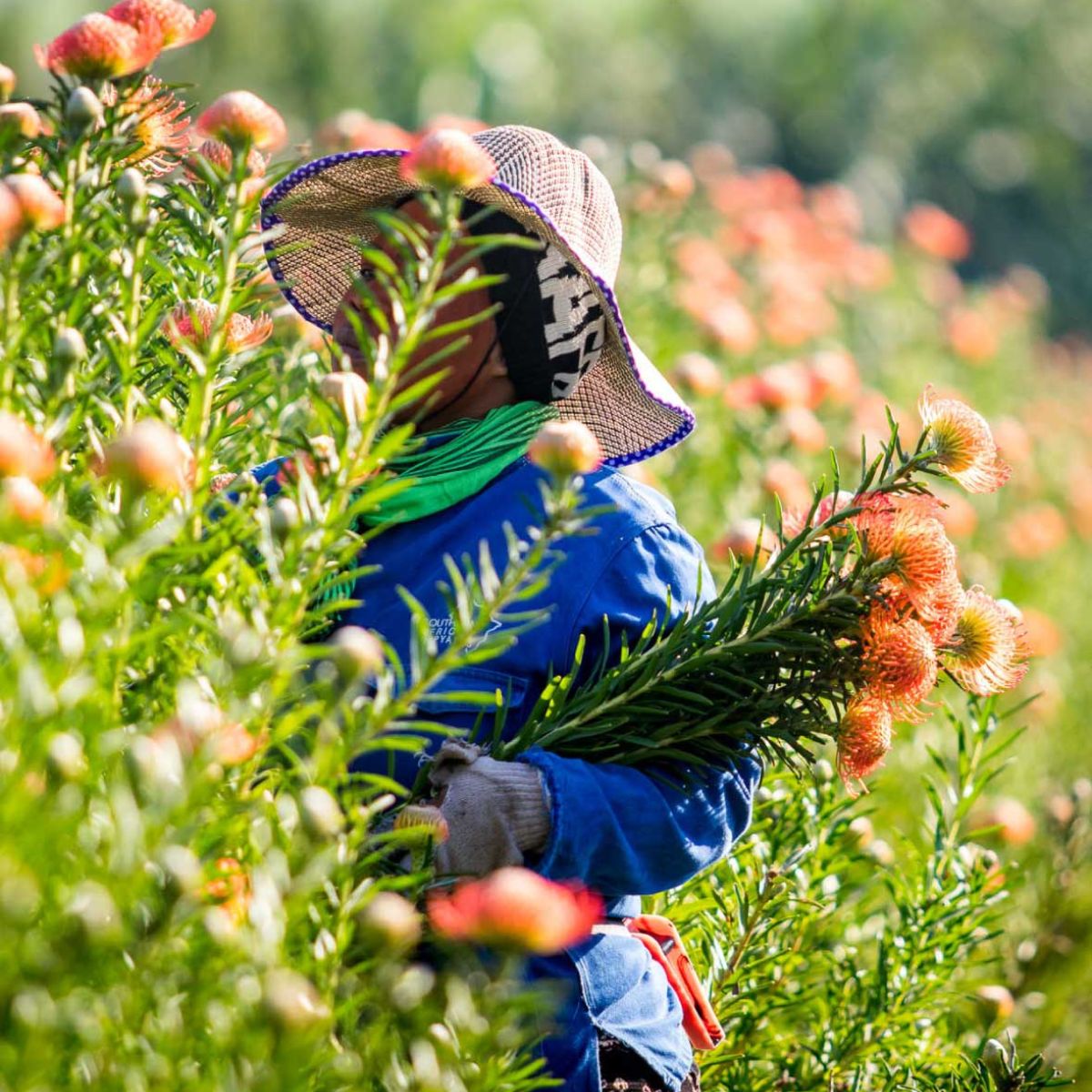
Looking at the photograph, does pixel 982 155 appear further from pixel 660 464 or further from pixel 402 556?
pixel 402 556

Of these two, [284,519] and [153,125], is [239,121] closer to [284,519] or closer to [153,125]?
[153,125]

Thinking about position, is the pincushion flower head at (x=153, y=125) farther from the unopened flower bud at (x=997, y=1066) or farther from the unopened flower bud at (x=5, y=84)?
the unopened flower bud at (x=997, y=1066)

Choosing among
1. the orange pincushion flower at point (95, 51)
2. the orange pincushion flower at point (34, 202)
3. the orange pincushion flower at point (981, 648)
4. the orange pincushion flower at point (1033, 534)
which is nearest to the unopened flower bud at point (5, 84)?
the orange pincushion flower at point (95, 51)

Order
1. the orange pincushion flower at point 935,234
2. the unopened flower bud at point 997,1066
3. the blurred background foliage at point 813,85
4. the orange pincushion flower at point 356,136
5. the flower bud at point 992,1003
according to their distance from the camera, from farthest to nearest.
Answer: the blurred background foliage at point 813,85 < the orange pincushion flower at point 935,234 < the orange pincushion flower at point 356,136 < the flower bud at point 992,1003 < the unopened flower bud at point 997,1066

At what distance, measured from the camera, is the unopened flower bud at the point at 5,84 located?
109 cm

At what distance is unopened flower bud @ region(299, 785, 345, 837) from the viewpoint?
0.74 m

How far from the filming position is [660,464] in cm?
286

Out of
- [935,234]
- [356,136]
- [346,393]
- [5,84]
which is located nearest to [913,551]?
[346,393]

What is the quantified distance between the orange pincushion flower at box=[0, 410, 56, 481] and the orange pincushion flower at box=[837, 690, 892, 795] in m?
0.62

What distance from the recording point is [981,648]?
1159 mm

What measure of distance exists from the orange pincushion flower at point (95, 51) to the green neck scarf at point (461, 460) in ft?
1.47

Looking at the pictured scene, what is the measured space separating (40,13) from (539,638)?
9065 millimetres

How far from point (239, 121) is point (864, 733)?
626mm

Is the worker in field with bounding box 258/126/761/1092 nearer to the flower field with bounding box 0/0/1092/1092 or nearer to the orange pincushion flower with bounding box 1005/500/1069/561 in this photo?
the flower field with bounding box 0/0/1092/1092
